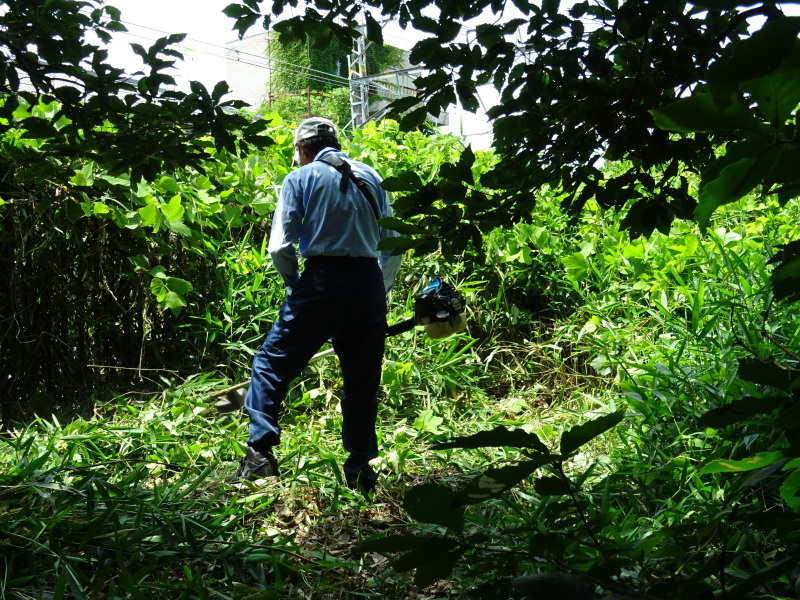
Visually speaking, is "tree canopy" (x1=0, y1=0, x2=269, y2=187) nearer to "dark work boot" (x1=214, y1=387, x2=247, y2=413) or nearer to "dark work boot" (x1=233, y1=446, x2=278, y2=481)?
"dark work boot" (x1=233, y1=446, x2=278, y2=481)

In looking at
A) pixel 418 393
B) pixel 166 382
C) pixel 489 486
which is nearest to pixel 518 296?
pixel 418 393

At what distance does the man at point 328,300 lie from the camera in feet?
12.1

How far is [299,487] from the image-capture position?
3605mm

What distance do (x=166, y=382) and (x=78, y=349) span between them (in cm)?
61

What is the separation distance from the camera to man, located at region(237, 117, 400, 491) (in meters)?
3.69

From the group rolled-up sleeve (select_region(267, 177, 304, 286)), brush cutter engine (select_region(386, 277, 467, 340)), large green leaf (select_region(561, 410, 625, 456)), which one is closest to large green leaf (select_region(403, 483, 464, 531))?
large green leaf (select_region(561, 410, 625, 456))

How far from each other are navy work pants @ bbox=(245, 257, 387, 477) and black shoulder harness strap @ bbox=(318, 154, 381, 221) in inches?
11.2

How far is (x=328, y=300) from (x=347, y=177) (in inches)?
23.4

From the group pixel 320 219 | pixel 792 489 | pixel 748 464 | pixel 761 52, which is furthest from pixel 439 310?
pixel 761 52

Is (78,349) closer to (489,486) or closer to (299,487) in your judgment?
(299,487)

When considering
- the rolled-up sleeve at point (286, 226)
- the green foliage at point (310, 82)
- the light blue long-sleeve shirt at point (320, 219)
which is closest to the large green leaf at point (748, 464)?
the light blue long-sleeve shirt at point (320, 219)

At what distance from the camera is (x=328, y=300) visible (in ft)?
12.1

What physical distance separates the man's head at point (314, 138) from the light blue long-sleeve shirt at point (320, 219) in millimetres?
162

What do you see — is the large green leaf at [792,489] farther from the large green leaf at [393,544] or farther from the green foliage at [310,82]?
the green foliage at [310,82]
